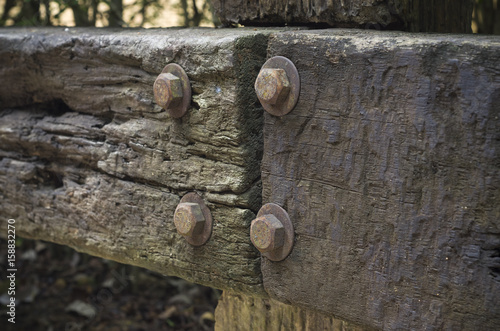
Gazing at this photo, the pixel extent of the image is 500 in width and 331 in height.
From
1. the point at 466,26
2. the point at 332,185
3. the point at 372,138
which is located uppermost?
the point at 466,26

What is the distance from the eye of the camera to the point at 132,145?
1.43 meters

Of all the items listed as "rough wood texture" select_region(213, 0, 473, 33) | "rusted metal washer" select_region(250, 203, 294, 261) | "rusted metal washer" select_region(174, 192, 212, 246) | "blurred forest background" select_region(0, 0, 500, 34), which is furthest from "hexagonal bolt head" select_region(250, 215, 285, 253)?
"blurred forest background" select_region(0, 0, 500, 34)

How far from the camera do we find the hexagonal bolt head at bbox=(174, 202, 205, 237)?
1.28 metres

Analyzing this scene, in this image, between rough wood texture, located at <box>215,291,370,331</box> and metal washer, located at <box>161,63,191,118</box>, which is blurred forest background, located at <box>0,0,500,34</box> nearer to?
metal washer, located at <box>161,63,191,118</box>

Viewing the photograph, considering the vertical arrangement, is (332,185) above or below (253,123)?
below

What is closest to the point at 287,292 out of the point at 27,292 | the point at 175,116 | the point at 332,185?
the point at 332,185

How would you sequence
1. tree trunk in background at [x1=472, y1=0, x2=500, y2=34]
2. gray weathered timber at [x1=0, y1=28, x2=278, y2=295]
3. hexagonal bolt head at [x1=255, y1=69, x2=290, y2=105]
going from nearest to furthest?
hexagonal bolt head at [x1=255, y1=69, x2=290, y2=105] < gray weathered timber at [x1=0, y1=28, x2=278, y2=295] < tree trunk in background at [x1=472, y1=0, x2=500, y2=34]

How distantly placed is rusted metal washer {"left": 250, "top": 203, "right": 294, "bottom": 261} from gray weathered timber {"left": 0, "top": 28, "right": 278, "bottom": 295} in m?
0.06

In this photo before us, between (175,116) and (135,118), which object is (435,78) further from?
(135,118)

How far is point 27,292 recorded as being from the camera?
317 centimetres

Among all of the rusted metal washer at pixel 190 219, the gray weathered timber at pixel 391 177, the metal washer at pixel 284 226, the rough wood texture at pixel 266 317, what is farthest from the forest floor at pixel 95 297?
the gray weathered timber at pixel 391 177

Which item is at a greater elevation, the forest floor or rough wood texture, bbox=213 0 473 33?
rough wood texture, bbox=213 0 473 33

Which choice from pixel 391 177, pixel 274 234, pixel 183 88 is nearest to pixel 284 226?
pixel 274 234

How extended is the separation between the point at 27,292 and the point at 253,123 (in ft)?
8.25
